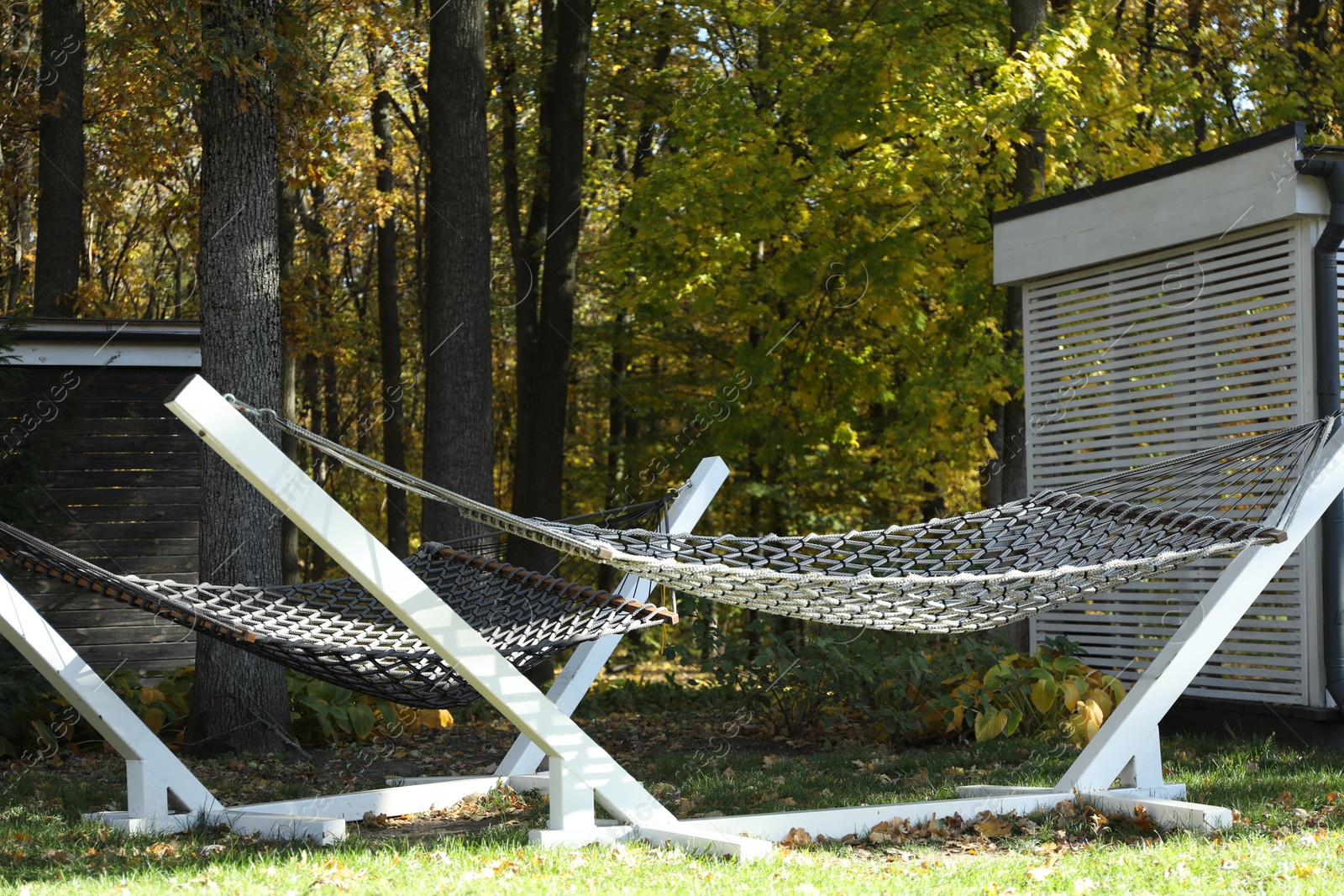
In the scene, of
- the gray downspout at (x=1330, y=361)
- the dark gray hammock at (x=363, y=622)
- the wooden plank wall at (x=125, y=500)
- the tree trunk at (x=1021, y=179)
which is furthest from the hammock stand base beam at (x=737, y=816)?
the wooden plank wall at (x=125, y=500)

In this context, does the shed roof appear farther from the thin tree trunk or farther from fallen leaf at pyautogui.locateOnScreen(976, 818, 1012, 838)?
the thin tree trunk

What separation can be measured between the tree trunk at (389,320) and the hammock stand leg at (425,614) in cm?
995

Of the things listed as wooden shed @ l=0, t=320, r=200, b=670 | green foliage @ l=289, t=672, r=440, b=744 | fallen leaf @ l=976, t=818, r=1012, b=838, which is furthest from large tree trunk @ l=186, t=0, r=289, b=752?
fallen leaf @ l=976, t=818, r=1012, b=838

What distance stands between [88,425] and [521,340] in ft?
13.6

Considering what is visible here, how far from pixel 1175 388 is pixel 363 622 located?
409 cm

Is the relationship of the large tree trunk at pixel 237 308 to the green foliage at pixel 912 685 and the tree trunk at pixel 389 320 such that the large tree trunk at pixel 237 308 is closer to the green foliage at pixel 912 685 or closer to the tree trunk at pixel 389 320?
the green foliage at pixel 912 685

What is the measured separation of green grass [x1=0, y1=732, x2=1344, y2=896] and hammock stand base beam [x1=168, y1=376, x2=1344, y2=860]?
3.6 inches

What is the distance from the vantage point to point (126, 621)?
27.1 ft

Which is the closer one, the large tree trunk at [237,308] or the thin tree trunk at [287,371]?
the large tree trunk at [237,308]

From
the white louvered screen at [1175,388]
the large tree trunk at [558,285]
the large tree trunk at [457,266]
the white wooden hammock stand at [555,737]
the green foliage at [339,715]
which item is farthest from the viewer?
the large tree trunk at [558,285]

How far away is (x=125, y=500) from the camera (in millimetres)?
8383

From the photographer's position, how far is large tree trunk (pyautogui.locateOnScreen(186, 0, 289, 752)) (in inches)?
236

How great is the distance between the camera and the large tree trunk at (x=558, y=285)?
31.3ft

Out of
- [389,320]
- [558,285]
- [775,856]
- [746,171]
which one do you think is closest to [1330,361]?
[775,856]
